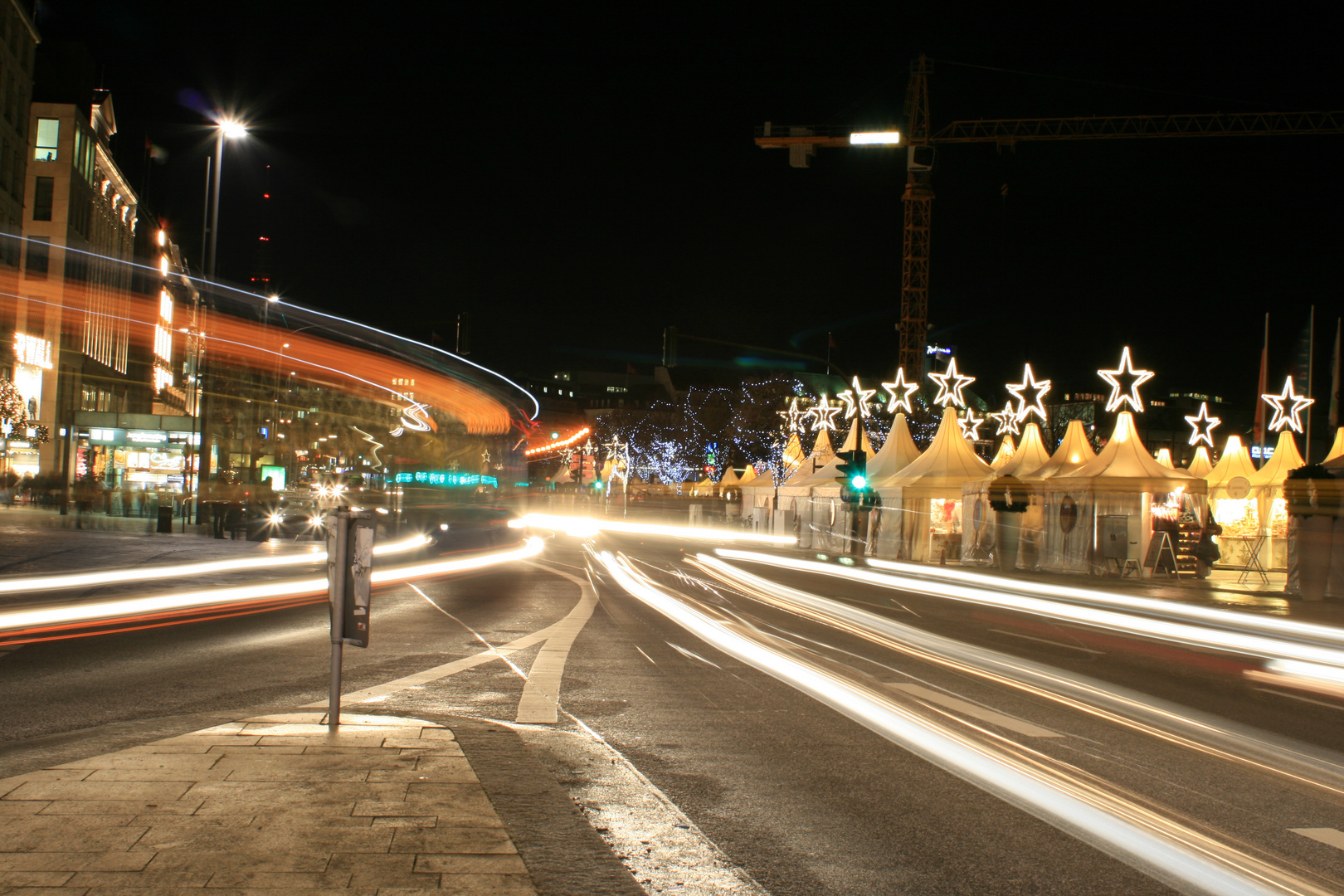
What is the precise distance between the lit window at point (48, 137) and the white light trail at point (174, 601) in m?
49.6

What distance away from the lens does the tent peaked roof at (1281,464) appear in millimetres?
30406

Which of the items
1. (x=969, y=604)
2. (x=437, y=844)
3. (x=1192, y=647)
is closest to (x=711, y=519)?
(x=969, y=604)

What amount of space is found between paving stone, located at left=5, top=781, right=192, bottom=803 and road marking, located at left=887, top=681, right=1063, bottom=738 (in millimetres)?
5718

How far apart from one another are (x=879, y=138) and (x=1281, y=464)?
45556mm

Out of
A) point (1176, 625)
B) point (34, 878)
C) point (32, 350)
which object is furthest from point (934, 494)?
point (32, 350)

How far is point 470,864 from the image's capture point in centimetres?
423

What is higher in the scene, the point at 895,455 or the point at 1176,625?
the point at 895,455

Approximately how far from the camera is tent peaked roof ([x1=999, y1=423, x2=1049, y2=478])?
107ft

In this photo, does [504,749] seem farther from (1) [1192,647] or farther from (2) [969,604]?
(2) [969,604]

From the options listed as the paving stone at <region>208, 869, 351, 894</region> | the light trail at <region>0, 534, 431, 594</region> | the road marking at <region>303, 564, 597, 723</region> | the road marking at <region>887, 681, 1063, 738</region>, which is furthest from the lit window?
the paving stone at <region>208, 869, 351, 894</region>

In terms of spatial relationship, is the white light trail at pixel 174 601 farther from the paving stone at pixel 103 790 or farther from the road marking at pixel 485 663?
the paving stone at pixel 103 790

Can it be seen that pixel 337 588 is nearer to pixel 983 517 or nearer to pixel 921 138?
pixel 983 517

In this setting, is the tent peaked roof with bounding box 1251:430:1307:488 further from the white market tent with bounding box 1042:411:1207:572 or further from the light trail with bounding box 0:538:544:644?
the light trail with bounding box 0:538:544:644

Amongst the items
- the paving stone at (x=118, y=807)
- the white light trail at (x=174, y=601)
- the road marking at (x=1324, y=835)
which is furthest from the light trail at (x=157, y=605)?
the road marking at (x=1324, y=835)
